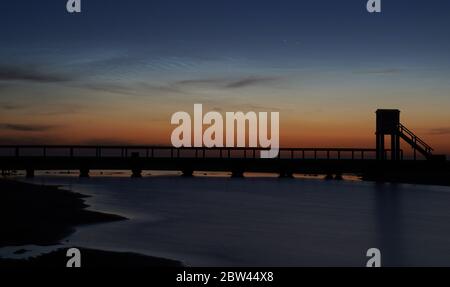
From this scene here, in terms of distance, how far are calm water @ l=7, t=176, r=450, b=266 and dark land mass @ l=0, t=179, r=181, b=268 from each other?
3.43 ft

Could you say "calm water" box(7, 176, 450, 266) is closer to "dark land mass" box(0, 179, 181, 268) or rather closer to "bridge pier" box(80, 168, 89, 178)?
"dark land mass" box(0, 179, 181, 268)

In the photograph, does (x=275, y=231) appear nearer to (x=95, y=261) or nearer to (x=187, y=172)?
(x=95, y=261)

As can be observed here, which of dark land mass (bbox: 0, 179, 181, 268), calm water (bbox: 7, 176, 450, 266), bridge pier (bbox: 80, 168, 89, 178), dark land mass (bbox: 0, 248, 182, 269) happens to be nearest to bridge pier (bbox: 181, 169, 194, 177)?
bridge pier (bbox: 80, 168, 89, 178)

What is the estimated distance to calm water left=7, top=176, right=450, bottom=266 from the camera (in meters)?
17.6

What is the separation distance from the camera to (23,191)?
114ft

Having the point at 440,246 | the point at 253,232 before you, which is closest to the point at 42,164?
the point at 253,232

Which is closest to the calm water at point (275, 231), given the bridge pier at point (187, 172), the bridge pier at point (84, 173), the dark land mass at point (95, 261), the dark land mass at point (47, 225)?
the dark land mass at point (47, 225)

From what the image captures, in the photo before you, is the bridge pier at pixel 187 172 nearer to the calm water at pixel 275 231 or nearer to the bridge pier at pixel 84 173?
the bridge pier at pixel 84 173

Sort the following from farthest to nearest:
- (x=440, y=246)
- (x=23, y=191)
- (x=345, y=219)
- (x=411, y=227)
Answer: (x=23, y=191)
(x=345, y=219)
(x=411, y=227)
(x=440, y=246)

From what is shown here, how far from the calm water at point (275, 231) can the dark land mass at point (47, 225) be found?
1.05 meters

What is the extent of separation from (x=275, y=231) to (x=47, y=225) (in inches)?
368

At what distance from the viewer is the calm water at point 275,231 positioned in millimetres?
17641
